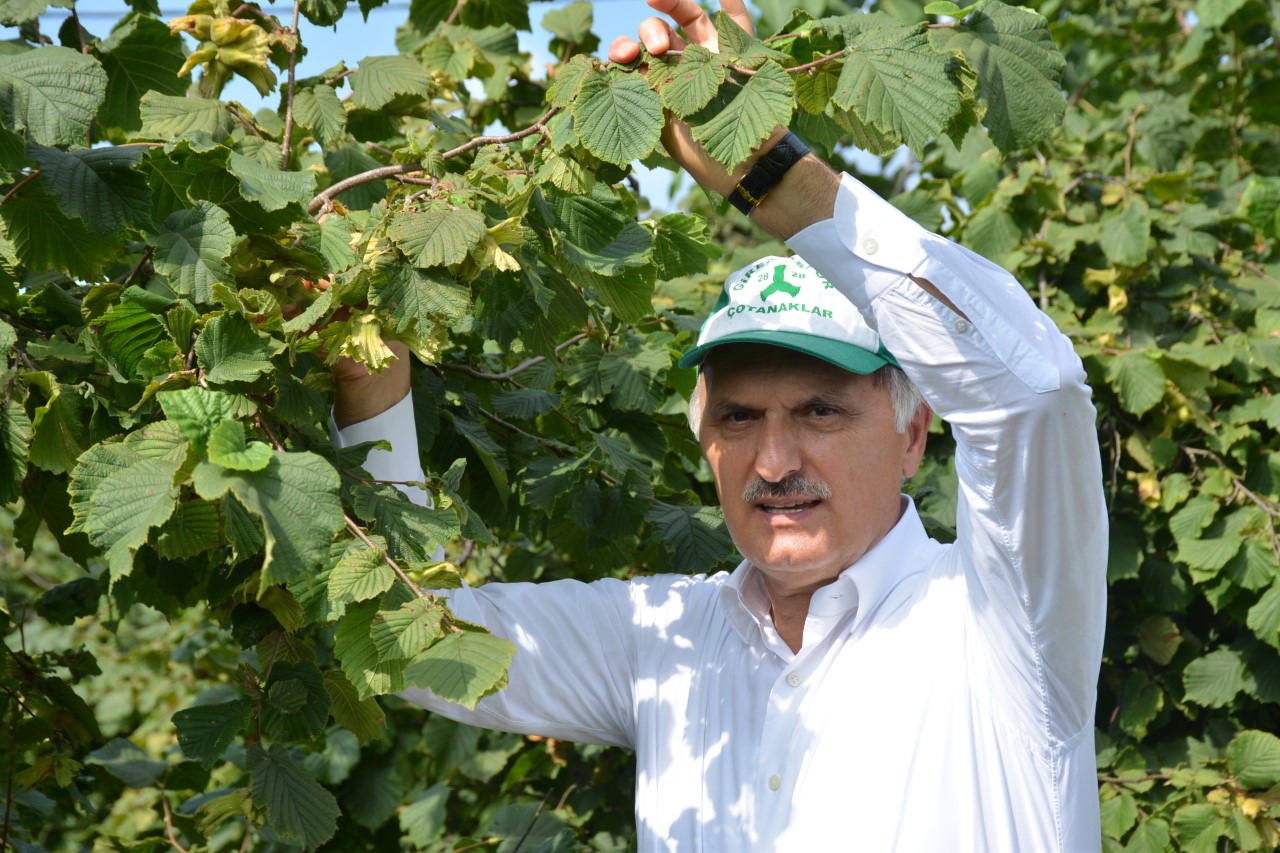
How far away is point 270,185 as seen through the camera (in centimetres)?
168

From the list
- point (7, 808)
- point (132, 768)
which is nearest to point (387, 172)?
point (7, 808)

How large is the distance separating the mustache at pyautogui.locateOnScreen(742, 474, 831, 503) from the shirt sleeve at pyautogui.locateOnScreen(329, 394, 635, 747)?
35 centimetres

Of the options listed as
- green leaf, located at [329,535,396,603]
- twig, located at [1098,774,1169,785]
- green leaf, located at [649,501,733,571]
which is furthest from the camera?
twig, located at [1098,774,1169,785]

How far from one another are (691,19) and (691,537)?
0.94 meters

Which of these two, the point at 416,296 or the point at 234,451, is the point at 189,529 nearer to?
the point at 234,451

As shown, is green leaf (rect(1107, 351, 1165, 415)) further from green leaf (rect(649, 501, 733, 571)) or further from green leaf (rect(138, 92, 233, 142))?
green leaf (rect(138, 92, 233, 142))

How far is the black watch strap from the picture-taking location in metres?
1.53

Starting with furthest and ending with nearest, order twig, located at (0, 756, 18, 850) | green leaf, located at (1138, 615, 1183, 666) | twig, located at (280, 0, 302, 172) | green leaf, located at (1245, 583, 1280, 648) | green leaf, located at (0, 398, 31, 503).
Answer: green leaf, located at (1138, 615, 1183, 666) → green leaf, located at (1245, 583, 1280, 648) → twig, located at (0, 756, 18, 850) → twig, located at (280, 0, 302, 172) → green leaf, located at (0, 398, 31, 503)

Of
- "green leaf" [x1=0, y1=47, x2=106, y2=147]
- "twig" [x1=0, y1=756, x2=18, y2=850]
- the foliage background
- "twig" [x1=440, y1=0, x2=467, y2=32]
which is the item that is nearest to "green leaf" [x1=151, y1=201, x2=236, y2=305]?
the foliage background

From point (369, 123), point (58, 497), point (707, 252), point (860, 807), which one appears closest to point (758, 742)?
point (860, 807)

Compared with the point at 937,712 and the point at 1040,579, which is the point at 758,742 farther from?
the point at 1040,579

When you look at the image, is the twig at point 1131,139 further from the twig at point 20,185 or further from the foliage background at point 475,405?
the twig at point 20,185

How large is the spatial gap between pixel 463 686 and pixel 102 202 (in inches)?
30.8

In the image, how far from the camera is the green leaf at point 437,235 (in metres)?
1.45
